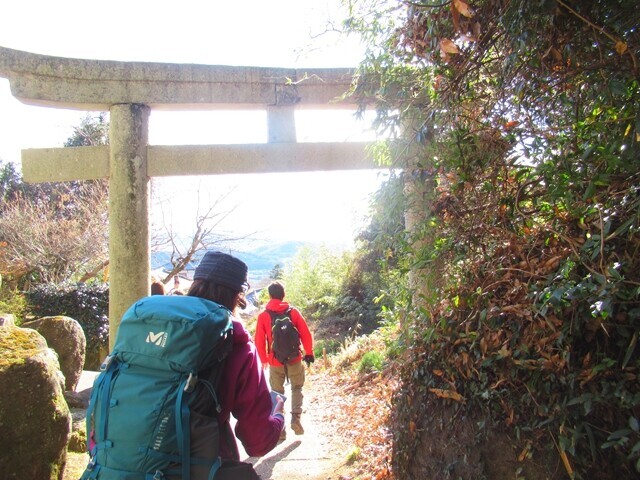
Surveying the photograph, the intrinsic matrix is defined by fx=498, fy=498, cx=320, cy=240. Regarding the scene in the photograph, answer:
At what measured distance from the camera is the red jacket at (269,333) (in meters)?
5.66

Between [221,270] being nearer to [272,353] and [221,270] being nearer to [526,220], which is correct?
[526,220]

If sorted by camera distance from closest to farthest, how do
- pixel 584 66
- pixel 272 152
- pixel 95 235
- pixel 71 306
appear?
1. pixel 584 66
2. pixel 272 152
3. pixel 71 306
4. pixel 95 235

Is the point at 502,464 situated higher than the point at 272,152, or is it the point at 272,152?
the point at 272,152

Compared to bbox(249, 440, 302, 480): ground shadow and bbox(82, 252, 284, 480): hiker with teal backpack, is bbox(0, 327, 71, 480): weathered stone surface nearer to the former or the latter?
bbox(249, 440, 302, 480): ground shadow

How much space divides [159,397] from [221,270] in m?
0.62

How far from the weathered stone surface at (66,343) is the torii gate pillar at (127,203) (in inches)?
88.8

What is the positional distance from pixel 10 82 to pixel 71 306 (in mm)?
7425

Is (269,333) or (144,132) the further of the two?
(269,333)

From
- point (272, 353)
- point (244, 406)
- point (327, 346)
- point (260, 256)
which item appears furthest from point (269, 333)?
point (260, 256)

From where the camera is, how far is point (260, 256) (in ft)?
64.1

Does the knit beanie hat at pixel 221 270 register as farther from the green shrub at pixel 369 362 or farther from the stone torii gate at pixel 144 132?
the green shrub at pixel 369 362

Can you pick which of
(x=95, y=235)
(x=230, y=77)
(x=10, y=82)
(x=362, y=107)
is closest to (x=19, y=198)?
(x=95, y=235)

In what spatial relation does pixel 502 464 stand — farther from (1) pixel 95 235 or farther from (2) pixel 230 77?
(1) pixel 95 235

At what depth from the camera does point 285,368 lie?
5.78 meters
